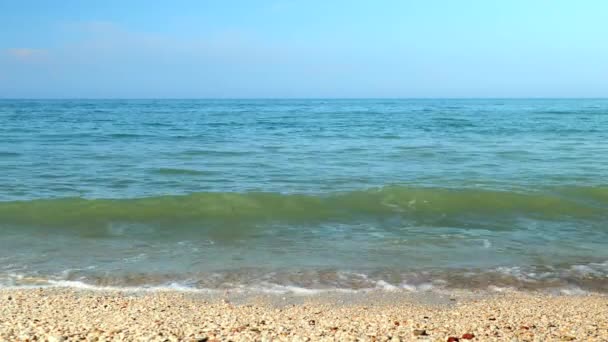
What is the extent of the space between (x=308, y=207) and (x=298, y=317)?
6350mm

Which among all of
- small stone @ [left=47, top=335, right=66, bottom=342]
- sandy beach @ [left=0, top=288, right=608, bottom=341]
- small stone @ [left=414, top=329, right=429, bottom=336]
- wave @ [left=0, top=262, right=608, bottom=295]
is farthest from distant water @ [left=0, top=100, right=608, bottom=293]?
small stone @ [left=47, top=335, right=66, bottom=342]

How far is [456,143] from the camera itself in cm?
2573

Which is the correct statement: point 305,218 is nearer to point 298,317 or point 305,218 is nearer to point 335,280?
point 335,280

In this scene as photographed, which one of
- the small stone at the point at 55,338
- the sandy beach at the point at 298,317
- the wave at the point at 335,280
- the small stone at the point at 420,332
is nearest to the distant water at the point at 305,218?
the wave at the point at 335,280

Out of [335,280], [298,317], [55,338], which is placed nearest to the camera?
[55,338]

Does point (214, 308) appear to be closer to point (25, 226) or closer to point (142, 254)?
point (142, 254)

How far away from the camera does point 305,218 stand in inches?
449

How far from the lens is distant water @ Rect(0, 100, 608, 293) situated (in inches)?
306

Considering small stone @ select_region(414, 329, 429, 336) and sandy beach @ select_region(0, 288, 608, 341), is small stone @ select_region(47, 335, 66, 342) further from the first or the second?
small stone @ select_region(414, 329, 429, 336)

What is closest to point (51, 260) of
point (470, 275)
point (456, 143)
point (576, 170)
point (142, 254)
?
point (142, 254)

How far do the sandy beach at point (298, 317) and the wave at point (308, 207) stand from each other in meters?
4.49

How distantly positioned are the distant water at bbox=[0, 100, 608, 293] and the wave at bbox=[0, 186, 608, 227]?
0.15 feet

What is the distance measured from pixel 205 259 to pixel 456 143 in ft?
63.7

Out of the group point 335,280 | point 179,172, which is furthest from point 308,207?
point 179,172
